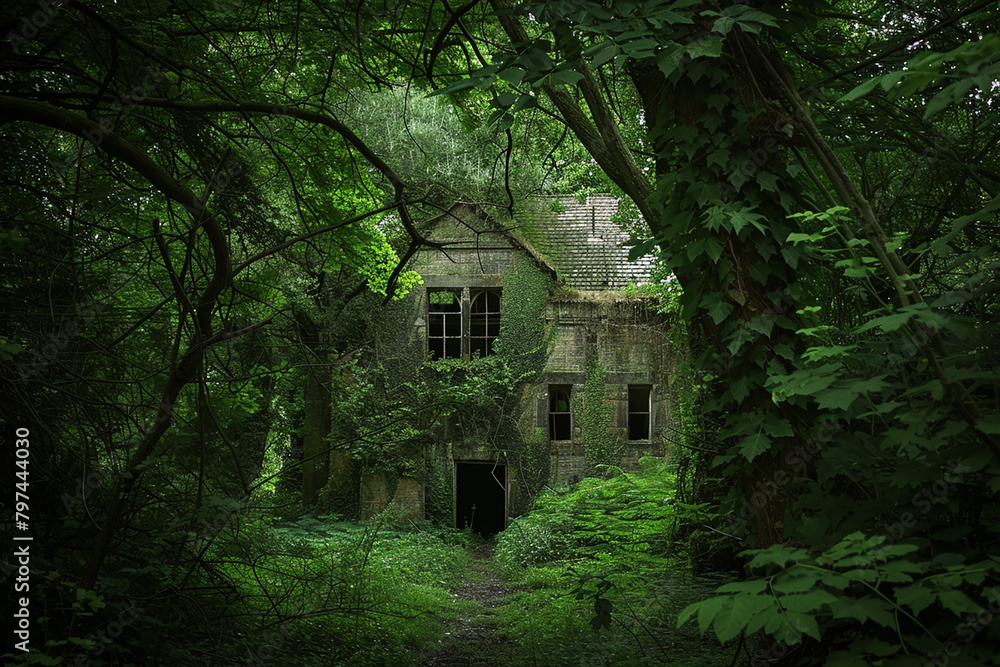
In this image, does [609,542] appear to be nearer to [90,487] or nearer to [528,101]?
[90,487]

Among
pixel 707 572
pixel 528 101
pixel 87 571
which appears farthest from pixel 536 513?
pixel 528 101

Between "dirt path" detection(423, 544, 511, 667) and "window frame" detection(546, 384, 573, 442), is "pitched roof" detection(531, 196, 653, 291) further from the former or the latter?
"dirt path" detection(423, 544, 511, 667)

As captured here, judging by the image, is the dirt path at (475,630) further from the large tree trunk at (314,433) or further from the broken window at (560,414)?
the large tree trunk at (314,433)

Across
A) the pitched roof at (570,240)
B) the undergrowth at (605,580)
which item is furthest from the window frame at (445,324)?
the undergrowth at (605,580)

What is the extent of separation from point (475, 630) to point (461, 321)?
9.87 metres

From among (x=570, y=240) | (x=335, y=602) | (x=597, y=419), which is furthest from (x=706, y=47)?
(x=570, y=240)

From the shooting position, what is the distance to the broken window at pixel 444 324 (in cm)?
1697

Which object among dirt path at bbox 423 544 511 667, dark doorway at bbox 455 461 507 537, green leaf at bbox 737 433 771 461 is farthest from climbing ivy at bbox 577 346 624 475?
green leaf at bbox 737 433 771 461

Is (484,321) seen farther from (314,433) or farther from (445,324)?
(314,433)

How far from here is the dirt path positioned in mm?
6484

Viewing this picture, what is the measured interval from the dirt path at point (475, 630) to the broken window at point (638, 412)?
613 cm

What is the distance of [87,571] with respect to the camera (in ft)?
11.6

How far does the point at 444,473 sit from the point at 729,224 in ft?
44.9

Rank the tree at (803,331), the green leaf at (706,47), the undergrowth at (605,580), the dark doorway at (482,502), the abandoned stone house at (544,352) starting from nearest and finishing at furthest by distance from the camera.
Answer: the tree at (803,331) → the green leaf at (706,47) → the undergrowth at (605,580) → the abandoned stone house at (544,352) → the dark doorway at (482,502)
